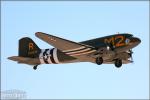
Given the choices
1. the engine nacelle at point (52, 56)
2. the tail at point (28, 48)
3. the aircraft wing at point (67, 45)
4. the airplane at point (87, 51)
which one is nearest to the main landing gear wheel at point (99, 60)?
the airplane at point (87, 51)

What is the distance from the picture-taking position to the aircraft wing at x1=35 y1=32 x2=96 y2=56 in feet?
129

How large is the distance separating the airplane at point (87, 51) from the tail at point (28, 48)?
19cm

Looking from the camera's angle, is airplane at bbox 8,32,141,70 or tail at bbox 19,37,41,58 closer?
airplane at bbox 8,32,141,70

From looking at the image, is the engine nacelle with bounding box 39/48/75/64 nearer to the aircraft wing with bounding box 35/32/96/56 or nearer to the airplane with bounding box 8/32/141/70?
the airplane with bounding box 8/32/141/70

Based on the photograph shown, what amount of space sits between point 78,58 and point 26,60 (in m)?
7.07

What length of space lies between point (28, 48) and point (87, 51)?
10.5 m

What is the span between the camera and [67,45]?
1597 inches

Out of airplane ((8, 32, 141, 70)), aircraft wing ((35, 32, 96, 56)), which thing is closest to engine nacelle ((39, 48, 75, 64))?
airplane ((8, 32, 141, 70))

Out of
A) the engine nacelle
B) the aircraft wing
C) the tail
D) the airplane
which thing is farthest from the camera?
the tail

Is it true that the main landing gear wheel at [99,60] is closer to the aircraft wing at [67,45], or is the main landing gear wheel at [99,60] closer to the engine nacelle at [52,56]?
the aircraft wing at [67,45]

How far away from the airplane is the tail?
19 centimetres

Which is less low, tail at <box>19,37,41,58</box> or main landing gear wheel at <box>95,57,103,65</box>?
tail at <box>19,37,41,58</box>

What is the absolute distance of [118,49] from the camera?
127ft

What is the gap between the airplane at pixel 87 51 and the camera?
126 feet
